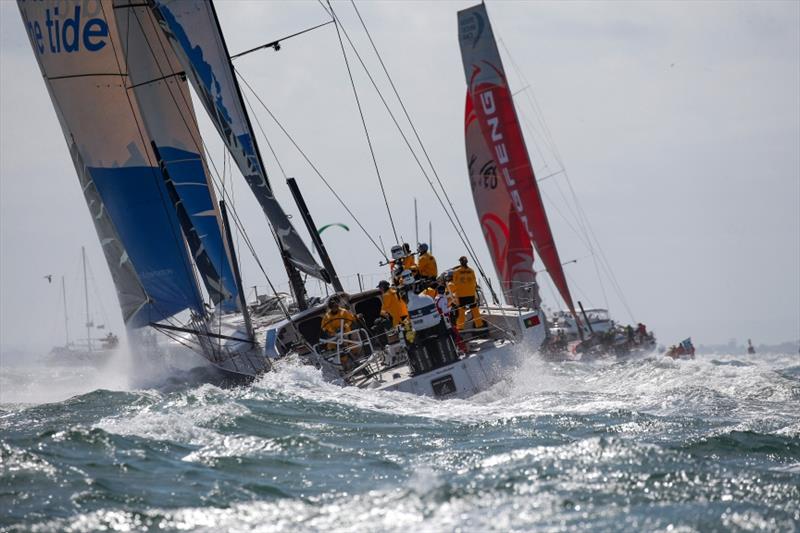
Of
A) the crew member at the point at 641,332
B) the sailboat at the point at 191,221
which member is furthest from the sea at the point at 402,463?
the crew member at the point at 641,332

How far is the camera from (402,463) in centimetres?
943

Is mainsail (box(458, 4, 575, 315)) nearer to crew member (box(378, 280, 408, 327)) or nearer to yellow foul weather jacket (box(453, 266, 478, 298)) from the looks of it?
yellow foul weather jacket (box(453, 266, 478, 298))

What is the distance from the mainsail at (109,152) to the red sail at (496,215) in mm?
11399

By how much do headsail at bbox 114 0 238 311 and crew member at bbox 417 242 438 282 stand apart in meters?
3.35

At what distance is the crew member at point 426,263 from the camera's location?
17.0 m

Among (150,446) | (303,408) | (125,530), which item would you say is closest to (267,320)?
(303,408)

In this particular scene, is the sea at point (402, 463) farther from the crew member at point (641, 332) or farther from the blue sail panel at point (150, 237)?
the crew member at point (641, 332)

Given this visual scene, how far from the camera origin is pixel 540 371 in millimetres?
15508

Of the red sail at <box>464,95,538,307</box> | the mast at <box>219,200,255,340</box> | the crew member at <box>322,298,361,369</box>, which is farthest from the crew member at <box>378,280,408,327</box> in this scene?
the red sail at <box>464,95,538,307</box>

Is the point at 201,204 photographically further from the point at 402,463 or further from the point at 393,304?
the point at 402,463

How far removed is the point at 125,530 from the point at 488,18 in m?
23.8

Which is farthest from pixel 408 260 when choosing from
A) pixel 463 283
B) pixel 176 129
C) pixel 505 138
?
pixel 505 138

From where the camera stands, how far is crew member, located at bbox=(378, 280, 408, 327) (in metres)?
15.4

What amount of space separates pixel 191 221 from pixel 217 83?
7.46ft
